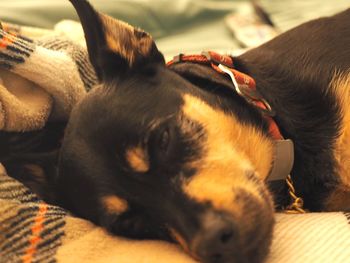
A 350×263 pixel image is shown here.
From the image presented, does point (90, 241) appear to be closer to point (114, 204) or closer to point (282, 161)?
point (114, 204)

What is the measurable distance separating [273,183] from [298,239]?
315 millimetres

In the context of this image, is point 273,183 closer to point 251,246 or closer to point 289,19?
point 251,246

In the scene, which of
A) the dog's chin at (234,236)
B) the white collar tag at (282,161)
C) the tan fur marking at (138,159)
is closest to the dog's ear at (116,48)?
the tan fur marking at (138,159)

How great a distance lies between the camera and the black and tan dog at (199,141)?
44.7 inches

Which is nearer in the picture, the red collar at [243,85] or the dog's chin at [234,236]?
the dog's chin at [234,236]

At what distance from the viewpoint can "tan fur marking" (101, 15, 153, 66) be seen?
1420 millimetres

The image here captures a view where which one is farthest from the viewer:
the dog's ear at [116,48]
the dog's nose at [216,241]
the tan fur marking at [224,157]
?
the dog's ear at [116,48]

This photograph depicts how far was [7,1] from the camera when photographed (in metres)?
2.93

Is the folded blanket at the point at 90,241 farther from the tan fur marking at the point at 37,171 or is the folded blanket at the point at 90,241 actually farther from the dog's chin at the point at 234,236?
the tan fur marking at the point at 37,171

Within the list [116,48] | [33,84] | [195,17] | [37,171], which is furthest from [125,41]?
[195,17]

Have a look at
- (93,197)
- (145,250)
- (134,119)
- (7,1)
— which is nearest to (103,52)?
(134,119)

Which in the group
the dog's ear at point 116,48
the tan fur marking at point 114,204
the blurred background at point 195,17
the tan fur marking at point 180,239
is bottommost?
the tan fur marking at point 180,239

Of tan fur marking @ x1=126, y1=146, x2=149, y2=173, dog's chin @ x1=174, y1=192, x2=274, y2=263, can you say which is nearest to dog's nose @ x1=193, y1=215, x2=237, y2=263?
dog's chin @ x1=174, y1=192, x2=274, y2=263

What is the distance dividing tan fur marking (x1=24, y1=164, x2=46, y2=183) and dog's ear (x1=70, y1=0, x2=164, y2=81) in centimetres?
34
